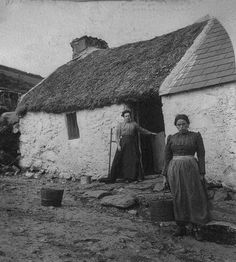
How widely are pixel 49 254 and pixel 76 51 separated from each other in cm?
1252

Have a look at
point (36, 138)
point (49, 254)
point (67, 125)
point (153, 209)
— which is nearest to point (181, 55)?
point (67, 125)

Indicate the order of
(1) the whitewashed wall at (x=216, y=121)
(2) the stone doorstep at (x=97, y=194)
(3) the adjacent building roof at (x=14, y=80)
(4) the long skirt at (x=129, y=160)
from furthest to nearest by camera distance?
(3) the adjacent building roof at (x=14, y=80), (4) the long skirt at (x=129, y=160), (2) the stone doorstep at (x=97, y=194), (1) the whitewashed wall at (x=216, y=121)

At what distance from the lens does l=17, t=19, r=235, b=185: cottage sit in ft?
31.2

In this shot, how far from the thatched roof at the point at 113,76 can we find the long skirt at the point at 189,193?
4.11 metres

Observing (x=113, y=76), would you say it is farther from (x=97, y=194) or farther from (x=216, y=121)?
(x=97, y=194)

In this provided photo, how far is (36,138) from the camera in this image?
12289 millimetres

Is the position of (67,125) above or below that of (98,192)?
above

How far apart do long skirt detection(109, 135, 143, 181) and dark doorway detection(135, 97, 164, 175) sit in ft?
4.20

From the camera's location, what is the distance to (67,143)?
37.0 ft

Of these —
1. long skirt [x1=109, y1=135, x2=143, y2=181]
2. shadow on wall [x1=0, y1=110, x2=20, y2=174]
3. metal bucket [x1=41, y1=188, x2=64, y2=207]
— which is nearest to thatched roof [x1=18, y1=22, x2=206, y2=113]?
shadow on wall [x1=0, y1=110, x2=20, y2=174]

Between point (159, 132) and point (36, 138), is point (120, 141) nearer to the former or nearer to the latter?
point (159, 132)

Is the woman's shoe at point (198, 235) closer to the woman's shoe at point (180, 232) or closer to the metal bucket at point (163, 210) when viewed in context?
the woman's shoe at point (180, 232)

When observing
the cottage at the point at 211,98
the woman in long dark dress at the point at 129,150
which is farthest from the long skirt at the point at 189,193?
the woman in long dark dress at the point at 129,150

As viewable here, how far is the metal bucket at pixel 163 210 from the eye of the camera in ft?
17.7
